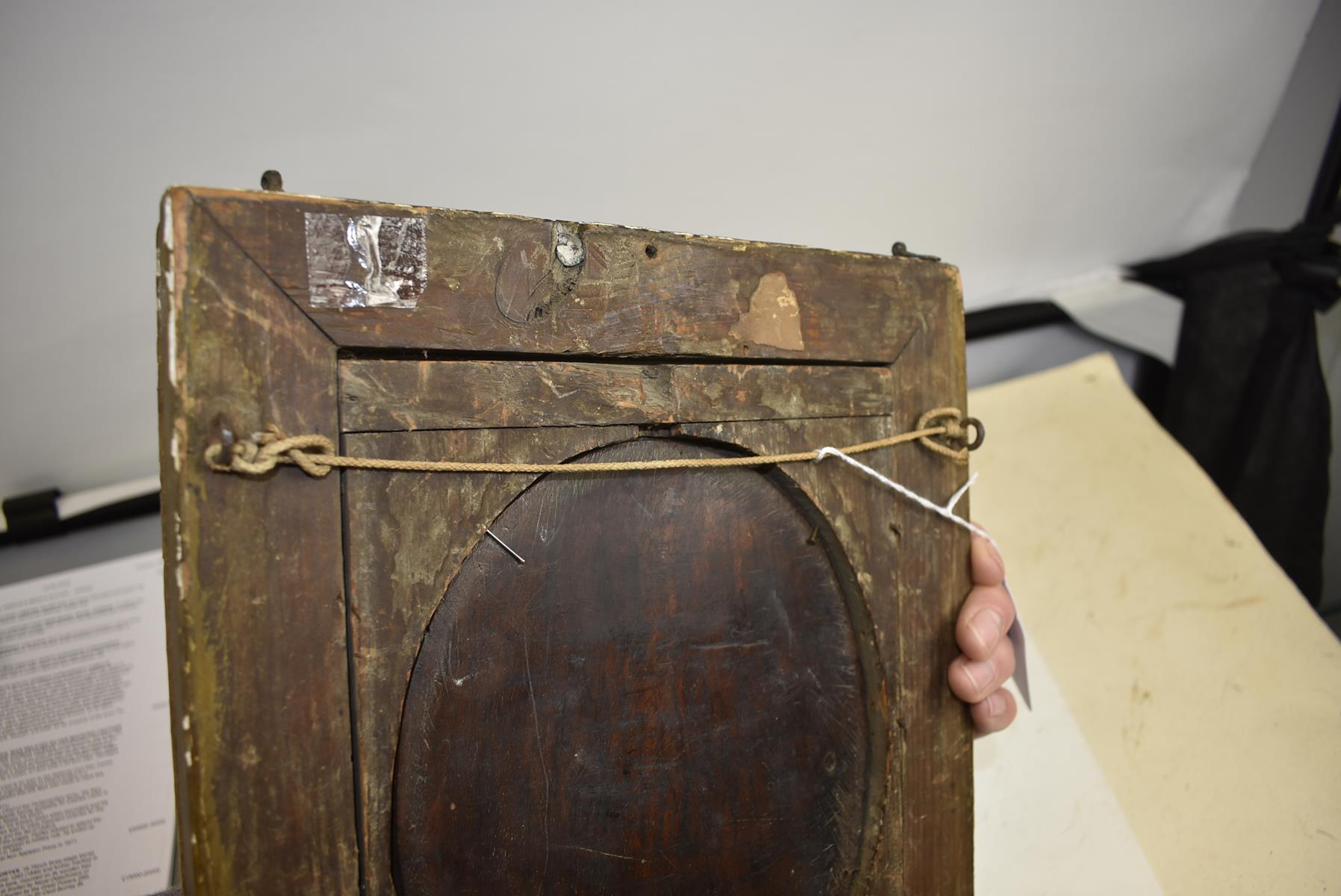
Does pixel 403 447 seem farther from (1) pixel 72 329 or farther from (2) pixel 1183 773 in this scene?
(2) pixel 1183 773

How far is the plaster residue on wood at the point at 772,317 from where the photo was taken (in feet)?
2.44

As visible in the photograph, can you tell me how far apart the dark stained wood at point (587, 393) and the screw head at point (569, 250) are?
82 millimetres

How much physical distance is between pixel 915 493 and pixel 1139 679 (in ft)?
2.45

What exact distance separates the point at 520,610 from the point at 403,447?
16 cm

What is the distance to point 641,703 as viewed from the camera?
0.71 metres

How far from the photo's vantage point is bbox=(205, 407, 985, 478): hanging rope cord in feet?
1.79

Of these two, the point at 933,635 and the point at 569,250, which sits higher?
the point at 569,250

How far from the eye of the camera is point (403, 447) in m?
0.61

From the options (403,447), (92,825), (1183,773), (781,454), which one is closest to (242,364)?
(403,447)

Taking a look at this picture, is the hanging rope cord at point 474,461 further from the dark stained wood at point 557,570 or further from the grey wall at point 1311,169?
the grey wall at point 1311,169

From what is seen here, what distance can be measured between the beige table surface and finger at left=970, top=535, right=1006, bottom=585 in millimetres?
528

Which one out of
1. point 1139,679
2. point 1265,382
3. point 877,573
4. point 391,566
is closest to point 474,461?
point 391,566

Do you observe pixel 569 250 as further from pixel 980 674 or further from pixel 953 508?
pixel 980 674

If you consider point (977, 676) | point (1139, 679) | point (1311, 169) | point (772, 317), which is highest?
point (1311, 169)
